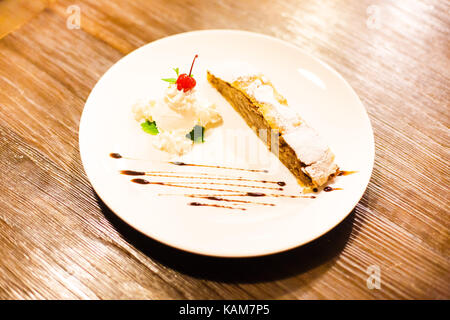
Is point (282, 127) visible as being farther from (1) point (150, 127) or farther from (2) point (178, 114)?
(1) point (150, 127)

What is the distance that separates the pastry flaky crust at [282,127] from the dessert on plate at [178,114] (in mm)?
228

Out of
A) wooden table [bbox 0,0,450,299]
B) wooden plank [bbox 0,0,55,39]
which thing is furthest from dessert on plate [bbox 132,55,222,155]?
wooden plank [bbox 0,0,55,39]

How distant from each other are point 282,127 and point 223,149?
0.37 metres

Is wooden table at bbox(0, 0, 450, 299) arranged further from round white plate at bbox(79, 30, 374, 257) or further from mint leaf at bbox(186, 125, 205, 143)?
mint leaf at bbox(186, 125, 205, 143)

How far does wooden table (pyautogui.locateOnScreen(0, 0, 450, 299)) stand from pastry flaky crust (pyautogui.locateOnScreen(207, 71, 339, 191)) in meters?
0.33

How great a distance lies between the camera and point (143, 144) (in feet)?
6.81

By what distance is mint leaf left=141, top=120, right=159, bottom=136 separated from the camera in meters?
2.13

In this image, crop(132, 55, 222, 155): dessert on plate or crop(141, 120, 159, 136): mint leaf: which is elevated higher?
crop(132, 55, 222, 155): dessert on plate

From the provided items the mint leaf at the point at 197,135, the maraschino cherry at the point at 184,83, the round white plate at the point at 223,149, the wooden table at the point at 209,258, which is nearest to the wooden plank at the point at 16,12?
the wooden table at the point at 209,258

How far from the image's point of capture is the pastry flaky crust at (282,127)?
191 centimetres

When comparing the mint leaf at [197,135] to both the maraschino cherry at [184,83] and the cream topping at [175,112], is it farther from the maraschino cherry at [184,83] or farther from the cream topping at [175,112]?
the maraschino cherry at [184,83]

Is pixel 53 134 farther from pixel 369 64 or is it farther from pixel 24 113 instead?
pixel 369 64

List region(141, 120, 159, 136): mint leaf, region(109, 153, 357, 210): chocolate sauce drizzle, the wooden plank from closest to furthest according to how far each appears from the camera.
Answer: region(109, 153, 357, 210): chocolate sauce drizzle, region(141, 120, 159, 136): mint leaf, the wooden plank
